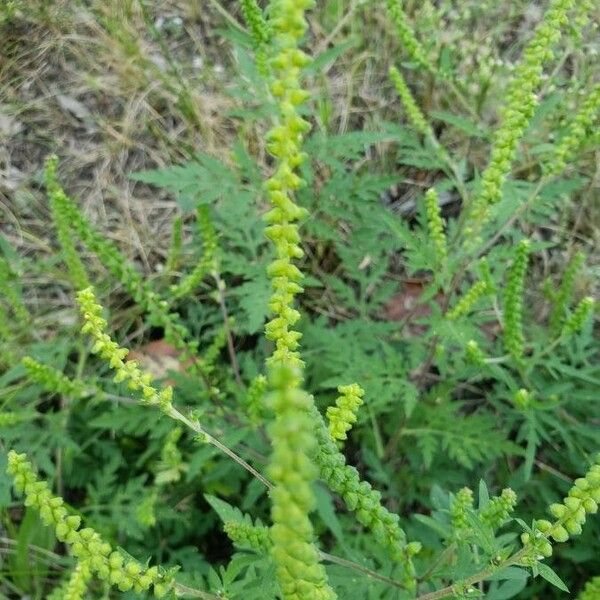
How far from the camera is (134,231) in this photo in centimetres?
455

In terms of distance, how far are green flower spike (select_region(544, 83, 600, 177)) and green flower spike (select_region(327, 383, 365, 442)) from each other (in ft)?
5.70

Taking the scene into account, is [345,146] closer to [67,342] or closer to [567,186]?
[567,186]

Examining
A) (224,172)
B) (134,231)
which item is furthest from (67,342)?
(224,172)

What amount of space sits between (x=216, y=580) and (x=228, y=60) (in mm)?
3785

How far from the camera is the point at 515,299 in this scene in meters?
2.67

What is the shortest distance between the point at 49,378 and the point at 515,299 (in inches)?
74.6

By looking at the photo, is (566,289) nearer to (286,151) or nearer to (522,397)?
(522,397)

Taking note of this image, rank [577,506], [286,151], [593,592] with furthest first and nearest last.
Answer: [593,592]
[577,506]
[286,151]

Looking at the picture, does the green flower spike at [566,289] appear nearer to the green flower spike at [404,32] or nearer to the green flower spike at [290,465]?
the green flower spike at [404,32]

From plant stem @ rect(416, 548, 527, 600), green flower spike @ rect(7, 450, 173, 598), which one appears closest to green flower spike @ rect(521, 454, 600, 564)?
plant stem @ rect(416, 548, 527, 600)

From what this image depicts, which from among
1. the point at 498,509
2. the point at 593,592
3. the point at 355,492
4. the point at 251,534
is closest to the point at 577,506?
the point at 498,509

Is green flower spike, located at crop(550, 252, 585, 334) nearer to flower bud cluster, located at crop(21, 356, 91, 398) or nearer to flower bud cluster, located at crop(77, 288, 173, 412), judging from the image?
flower bud cluster, located at crop(77, 288, 173, 412)

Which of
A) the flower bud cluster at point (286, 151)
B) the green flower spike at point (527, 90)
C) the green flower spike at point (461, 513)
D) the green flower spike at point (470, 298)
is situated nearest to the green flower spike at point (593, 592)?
the green flower spike at point (461, 513)

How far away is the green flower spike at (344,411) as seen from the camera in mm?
1666
